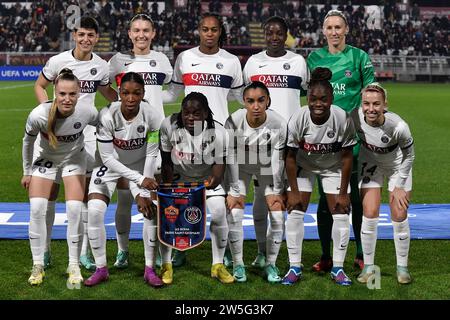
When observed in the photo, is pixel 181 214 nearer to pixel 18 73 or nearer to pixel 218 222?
pixel 218 222

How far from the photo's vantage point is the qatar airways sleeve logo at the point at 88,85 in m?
6.59

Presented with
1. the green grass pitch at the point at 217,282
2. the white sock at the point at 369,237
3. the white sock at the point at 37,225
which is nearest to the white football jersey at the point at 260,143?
the white sock at the point at 369,237

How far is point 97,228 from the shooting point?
18.8 ft

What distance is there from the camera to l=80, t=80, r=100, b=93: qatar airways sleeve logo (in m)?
6.59

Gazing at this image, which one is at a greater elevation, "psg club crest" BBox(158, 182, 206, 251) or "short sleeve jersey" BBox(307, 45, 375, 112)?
"short sleeve jersey" BBox(307, 45, 375, 112)

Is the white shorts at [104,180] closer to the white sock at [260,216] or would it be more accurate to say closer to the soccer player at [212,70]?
the soccer player at [212,70]

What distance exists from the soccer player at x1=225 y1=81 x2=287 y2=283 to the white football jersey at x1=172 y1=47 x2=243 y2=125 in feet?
1.72

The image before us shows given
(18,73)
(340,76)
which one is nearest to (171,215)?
(340,76)

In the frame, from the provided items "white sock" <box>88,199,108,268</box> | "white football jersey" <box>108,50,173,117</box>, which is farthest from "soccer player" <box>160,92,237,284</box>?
"white football jersey" <box>108,50,173,117</box>

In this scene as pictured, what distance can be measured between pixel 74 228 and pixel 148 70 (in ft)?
5.43

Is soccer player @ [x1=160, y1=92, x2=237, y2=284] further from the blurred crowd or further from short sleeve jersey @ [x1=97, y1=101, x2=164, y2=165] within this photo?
the blurred crowd

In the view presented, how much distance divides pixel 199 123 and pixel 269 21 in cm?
123

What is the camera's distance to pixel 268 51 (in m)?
6.46
